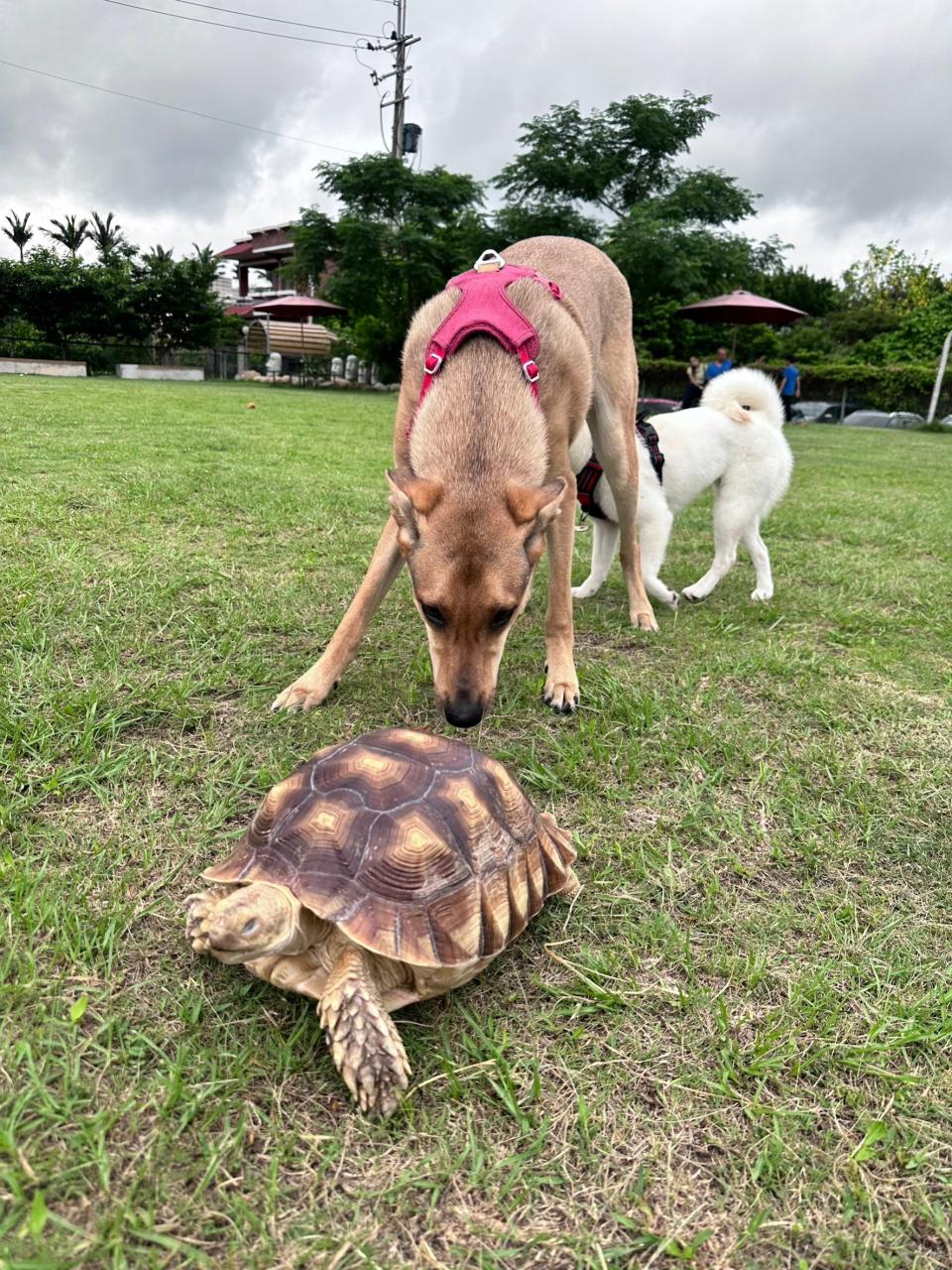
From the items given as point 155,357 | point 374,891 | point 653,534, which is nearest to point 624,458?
point 653,534

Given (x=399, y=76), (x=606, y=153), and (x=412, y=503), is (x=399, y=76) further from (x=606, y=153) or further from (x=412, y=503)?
(x=412, y=503)

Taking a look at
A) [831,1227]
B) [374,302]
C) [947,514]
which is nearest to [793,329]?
[374,302]

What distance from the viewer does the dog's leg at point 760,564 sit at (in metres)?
5.36

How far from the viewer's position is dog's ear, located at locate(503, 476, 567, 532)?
A: 2840 mm

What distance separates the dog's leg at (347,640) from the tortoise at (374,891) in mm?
1056

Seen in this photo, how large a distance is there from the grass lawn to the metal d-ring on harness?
4.19 ft

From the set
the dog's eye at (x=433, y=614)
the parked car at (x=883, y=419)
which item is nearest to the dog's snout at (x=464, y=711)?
the dog's eye at (x=433, y=614)

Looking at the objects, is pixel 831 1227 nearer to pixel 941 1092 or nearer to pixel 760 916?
pixel 941 1092

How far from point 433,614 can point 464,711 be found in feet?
1.26

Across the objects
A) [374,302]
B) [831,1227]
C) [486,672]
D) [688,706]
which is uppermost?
[374,302]

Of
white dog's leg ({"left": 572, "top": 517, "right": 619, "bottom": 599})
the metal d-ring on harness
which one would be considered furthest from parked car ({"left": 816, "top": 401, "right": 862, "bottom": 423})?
white dog's leg ({"left": 572, "top": 517, "right": 619, "bottom": 599})

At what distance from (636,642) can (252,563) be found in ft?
8.10

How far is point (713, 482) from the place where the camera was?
5.78m

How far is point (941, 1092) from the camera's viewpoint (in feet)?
5.53
